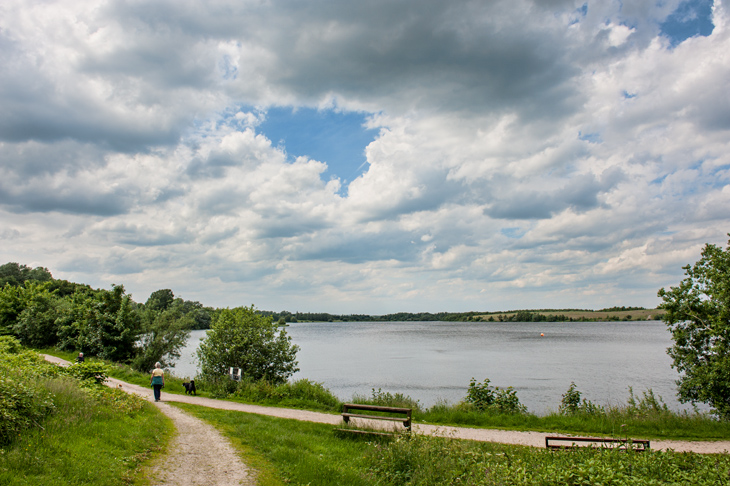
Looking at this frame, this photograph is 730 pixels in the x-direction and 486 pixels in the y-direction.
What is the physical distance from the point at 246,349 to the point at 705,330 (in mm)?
23041

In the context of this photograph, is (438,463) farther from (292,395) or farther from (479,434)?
(292,395)

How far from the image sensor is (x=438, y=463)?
8375 millimetres

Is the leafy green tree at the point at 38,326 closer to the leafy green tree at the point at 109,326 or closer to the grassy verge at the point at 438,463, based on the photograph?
the leafy green tree at the point at 109,326

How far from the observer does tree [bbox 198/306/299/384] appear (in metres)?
24.7

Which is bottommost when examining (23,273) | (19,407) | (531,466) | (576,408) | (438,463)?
(576,408)

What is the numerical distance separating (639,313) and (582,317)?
852 inches

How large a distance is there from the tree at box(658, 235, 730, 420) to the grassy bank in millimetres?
19445

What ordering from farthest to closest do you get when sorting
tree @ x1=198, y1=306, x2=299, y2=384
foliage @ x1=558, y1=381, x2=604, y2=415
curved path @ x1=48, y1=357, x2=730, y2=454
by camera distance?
tree @ x1=198, y1=306, x2=299, y2=384 < foliage @ x1=558, y1=381, x2=604, y2=415 < curved path @ x1=48, y1=357, x2=730, y2=454

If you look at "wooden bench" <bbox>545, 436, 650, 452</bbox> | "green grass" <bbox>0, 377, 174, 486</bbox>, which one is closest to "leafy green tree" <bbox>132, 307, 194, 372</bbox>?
"green grass" <bbox>0, 377, 174, 486</bbox>

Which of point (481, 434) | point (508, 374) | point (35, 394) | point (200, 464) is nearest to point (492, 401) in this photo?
point (481, 434)

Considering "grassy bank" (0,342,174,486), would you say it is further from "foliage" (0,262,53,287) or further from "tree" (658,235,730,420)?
"foliage" (0,262,53,287)

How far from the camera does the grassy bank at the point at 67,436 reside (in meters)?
6.60

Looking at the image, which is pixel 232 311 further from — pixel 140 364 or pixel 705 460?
pixel 705 460

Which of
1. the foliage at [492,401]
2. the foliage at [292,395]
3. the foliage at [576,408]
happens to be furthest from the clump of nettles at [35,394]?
the foliage at [576,408]
